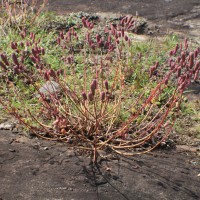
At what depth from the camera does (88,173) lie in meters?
2.82

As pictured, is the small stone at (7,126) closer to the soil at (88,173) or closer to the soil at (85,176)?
the soil at (88,173)

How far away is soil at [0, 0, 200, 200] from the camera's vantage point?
2.60m

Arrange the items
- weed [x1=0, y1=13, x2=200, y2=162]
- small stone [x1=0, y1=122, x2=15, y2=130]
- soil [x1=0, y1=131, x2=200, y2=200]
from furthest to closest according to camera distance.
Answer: small stone [x1=0, y1=122, x2=15, y2=130] < weed [x1=0, y1=13, x2=200, y2=162] < soil [x1=0, y1=131, x2=200, y2=200]

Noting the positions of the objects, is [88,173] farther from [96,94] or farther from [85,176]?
[96,94]

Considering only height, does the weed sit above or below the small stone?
above

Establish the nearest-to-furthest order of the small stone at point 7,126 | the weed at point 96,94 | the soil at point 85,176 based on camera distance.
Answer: the soil at point 85,176
the weed at point 96,94
the small stone at point 7,126

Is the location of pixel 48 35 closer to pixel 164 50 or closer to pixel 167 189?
pixel 164 50

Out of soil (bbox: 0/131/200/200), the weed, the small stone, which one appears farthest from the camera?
the small stone

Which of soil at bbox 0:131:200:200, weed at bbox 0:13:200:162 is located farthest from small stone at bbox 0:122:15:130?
soil at bbox 0:131:200:200

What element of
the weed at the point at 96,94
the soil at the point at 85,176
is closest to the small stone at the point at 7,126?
the weed at the point at 96,94

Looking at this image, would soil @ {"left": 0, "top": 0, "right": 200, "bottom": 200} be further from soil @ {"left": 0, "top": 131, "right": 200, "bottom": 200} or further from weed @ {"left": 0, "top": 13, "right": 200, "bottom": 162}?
weed @ {"left": 0, "top": 13, "right": 200, "bottom": 162}

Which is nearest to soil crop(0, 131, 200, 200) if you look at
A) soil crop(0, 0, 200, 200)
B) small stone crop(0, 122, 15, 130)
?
soil crop(0, 0, 200, 200)

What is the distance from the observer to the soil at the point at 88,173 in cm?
260

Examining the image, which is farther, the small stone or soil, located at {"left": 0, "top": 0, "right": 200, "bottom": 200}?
the small stone
